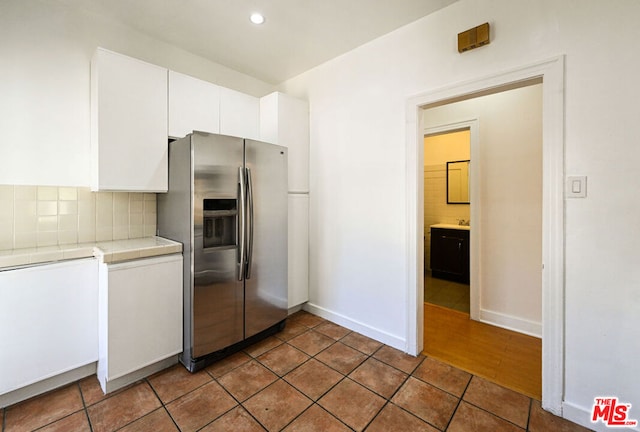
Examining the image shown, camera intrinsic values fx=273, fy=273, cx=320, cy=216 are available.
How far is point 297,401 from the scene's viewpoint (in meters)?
1.76

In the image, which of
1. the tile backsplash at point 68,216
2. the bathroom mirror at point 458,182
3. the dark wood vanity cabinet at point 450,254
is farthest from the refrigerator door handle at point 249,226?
the bathroom mirror at point 458,182

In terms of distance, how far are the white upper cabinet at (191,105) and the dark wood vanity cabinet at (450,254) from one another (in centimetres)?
363

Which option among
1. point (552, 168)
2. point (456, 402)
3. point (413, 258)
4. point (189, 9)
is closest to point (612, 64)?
point (552, 168)

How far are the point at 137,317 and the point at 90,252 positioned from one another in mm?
577

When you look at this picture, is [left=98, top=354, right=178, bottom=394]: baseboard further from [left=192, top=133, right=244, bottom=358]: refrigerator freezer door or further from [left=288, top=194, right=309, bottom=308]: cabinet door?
[left=288, top=194, right=309, bottom=308]: cabinet door

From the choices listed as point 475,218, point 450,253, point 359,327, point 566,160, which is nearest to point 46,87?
point 359,327

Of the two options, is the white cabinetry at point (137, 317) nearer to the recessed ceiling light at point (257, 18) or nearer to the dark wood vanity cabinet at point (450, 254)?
the recessed ceiling light at point (257, 18)

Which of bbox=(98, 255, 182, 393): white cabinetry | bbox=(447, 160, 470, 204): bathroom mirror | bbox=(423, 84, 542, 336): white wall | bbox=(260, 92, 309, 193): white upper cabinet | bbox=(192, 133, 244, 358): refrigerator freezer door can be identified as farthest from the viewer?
bbox=(447, 160, 470, 204): bathroom mirror

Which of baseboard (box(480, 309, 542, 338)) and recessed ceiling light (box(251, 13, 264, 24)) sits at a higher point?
recessed ceiling light (box(251, 13, 264, 24))

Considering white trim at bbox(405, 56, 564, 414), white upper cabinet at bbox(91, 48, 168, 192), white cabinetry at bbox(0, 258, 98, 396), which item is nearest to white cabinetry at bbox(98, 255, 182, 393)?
white cabinetry at bbox(0, 258, 98, 396)

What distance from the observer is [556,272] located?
1633 millimetres

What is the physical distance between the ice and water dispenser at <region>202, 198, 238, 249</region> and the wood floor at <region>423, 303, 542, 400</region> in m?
1.95

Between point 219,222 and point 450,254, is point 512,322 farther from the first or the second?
point 219,222

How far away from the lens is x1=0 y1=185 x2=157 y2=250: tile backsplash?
192 centimetres
